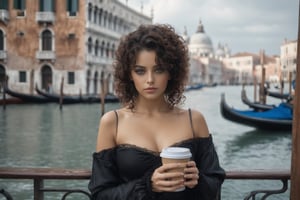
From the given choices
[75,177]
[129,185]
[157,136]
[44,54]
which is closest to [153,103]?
[157,136]

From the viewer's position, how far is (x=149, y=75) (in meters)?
0.80

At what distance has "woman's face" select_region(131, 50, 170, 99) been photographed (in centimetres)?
80

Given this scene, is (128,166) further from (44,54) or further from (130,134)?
(44,54)

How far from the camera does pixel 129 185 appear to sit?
2.48 ft

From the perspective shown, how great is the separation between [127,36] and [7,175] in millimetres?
485

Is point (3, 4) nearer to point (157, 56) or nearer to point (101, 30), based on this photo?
point (101, 30)

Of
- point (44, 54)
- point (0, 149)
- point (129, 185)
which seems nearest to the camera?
point (129, 185)

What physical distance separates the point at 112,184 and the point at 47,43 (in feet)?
44.4

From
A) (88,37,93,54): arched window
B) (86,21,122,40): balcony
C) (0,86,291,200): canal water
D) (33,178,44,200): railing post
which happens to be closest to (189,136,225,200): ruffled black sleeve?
(33,178,44,200): railing post

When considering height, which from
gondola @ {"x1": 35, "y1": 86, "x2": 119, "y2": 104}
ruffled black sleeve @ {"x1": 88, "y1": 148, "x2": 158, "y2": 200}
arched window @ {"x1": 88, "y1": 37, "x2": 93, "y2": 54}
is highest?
arched window @ {"x1": 88, "y1": 37, "x2": 93, "y2": 54}

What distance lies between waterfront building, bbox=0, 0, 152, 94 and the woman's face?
12.9m

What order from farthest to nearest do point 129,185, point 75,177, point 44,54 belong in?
1. point 44,54
2. point 75,177
3. point 129,185

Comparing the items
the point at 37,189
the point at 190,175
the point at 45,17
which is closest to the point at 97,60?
the point at 45,17

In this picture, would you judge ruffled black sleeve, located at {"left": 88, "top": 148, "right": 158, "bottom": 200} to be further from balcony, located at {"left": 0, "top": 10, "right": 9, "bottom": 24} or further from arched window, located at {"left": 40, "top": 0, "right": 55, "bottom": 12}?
balcony, located at {"left": 0, "top": 10, "right": 9, "bottom": 24}
